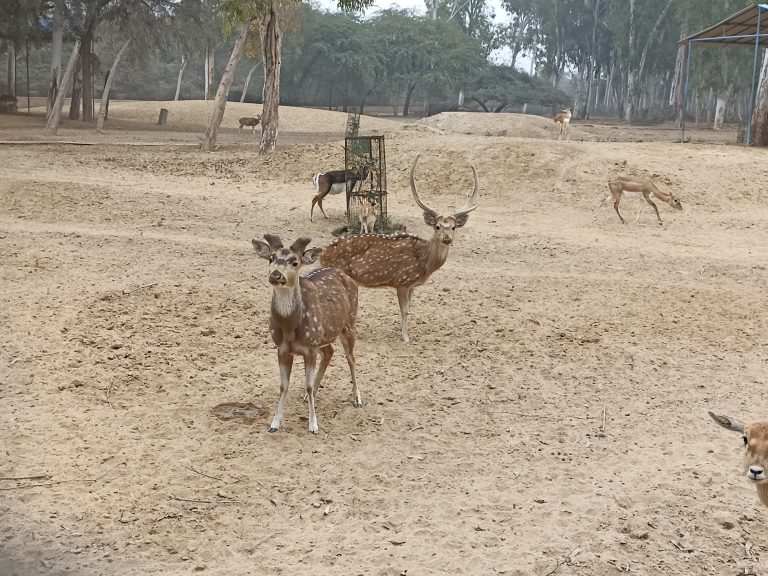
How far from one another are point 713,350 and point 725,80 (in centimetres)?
4438

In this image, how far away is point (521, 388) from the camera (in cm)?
874

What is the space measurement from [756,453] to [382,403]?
381 centimetres

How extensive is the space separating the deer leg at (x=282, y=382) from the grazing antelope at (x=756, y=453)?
11.0 feet

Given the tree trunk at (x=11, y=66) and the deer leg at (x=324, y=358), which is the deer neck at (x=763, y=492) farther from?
the tree trunk at (x=11, y=66)

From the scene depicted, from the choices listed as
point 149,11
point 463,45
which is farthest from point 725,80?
point 149,11

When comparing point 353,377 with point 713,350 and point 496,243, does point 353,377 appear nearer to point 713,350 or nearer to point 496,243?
point 713,350

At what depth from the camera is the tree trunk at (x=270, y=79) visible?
2351cm

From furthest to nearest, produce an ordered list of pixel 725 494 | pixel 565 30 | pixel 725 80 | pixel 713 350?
pixel 565 30, pixel 725 80, pixel 713 350, pixel 725 494

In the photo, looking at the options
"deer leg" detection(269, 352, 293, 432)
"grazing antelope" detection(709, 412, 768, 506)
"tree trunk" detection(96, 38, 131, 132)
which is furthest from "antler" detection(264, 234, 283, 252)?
"tree trunk" detection(96, 38, 131, 132)

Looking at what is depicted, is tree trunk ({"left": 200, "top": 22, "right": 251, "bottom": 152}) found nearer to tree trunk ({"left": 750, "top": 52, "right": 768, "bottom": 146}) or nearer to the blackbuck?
the blackbuck

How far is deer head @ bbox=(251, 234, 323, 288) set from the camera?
680 centimetres

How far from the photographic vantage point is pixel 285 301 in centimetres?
701

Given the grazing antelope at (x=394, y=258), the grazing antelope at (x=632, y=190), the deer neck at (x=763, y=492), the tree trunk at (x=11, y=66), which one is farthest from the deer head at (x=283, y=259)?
the tree trunk at (x=11, y=66)

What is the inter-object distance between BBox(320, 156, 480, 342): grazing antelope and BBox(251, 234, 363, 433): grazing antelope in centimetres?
180
